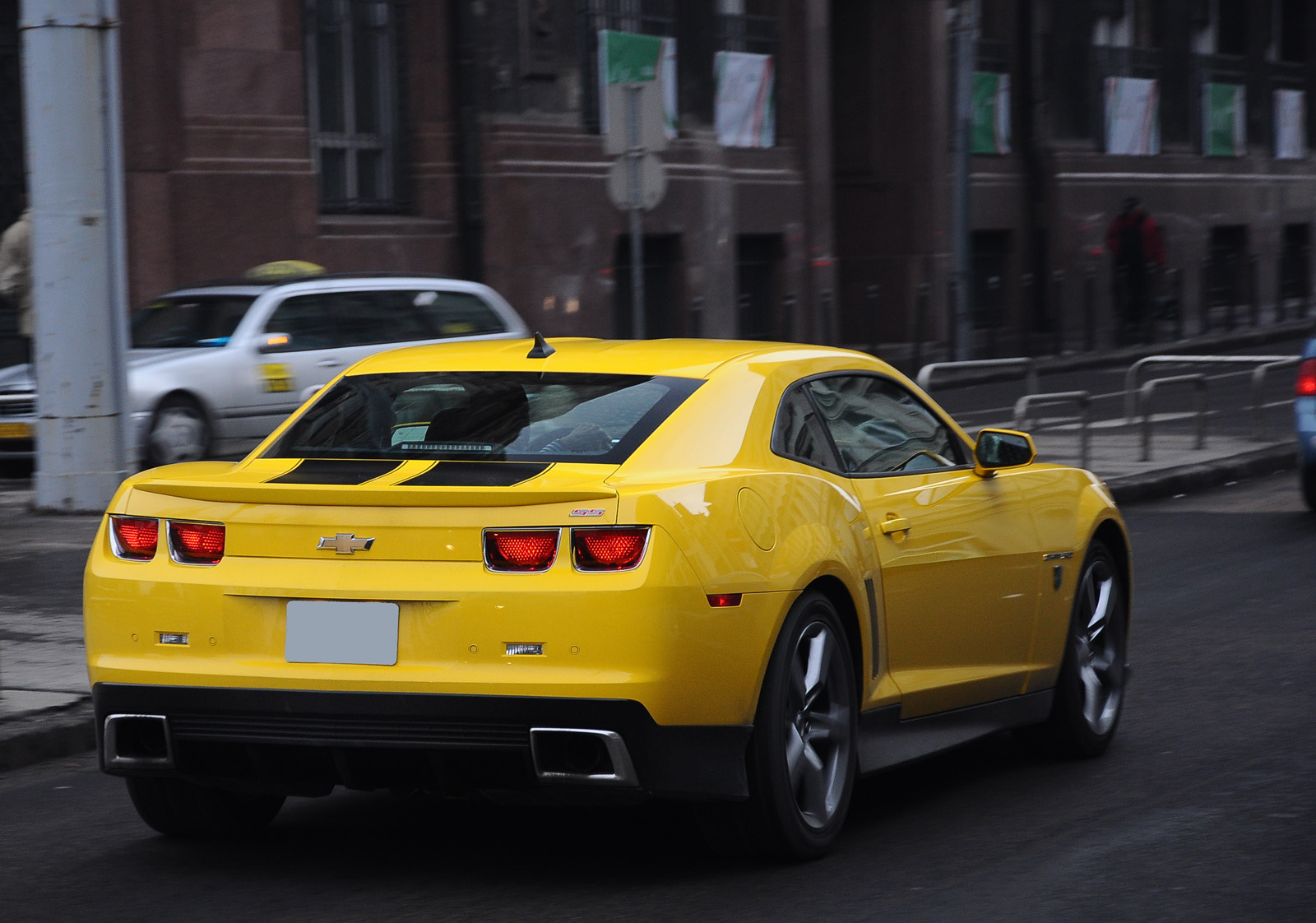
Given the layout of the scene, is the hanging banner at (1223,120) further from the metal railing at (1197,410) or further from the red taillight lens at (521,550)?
the red taillight lens at (521,550)

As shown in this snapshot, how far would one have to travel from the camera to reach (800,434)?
5.78 metres

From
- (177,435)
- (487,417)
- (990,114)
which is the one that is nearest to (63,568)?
(177,435)

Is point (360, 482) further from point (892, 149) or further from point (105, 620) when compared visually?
point (892, 149)

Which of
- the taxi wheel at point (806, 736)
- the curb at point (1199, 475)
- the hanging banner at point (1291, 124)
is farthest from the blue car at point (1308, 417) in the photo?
the hanging banner at point (1291, 124)

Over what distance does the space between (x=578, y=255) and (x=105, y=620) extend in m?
19.7

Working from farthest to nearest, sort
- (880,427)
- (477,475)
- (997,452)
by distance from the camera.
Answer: (997,452) → (880,427) → (477,475)

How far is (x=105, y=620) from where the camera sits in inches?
208

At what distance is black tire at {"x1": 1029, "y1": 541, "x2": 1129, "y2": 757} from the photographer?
6.75 meters

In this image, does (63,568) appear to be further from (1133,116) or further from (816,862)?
(1133,116)

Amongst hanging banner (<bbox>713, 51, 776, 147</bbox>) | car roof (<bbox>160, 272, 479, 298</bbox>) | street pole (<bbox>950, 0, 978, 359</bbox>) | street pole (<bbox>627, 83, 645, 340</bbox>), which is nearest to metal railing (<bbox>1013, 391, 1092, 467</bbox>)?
street pole (<bbox>627, 83, 645, 340</bbox>)

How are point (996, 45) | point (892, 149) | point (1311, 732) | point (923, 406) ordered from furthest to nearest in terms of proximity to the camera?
1. point (996, 45)
2. point (892, 149)
3. point (1311, 732)
4. point (923, 406)

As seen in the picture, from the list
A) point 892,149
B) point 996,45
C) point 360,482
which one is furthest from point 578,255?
point 360,482

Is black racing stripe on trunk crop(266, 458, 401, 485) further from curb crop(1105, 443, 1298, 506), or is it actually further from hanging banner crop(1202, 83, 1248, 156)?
hanging banner crop(1202, 83, 1248, 156)

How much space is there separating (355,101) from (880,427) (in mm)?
17646
